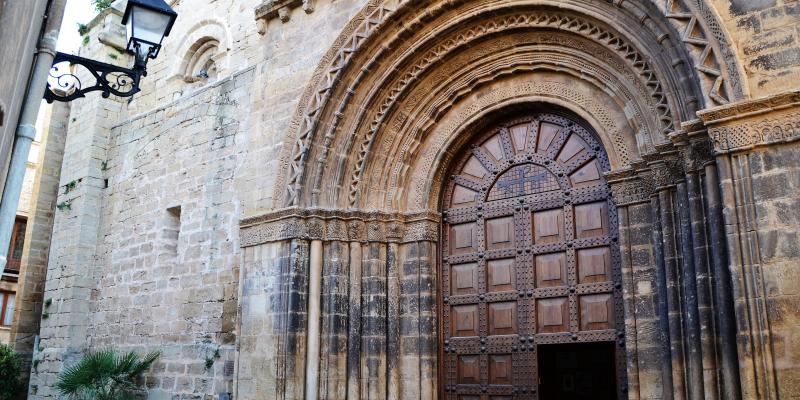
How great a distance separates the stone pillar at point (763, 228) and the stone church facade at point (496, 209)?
0.01 meters

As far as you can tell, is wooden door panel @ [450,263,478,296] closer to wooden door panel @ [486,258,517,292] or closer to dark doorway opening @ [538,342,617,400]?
wooden door panel @ [486,258,517,292]

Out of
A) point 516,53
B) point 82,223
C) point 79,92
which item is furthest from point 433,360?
point 82,223

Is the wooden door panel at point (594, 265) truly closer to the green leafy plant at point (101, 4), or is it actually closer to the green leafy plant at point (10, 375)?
the green leafy plant at point (10, 375)

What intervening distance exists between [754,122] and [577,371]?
9.05ft

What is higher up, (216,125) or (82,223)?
(216,125)

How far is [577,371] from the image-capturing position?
20.9 ft

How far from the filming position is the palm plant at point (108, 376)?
9031 mm

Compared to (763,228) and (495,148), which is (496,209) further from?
(763,228)

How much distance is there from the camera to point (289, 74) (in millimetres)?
7969

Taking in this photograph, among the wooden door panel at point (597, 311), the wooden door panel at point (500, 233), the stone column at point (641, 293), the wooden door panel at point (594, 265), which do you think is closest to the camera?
the stone column at point (641, 293)

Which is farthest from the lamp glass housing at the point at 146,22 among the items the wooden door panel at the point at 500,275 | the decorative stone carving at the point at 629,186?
the decorative stone carving at the point at 629,186

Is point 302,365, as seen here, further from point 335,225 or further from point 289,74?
point 289,74

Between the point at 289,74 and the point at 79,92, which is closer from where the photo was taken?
the point at 79,92

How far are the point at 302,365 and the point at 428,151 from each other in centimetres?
249
